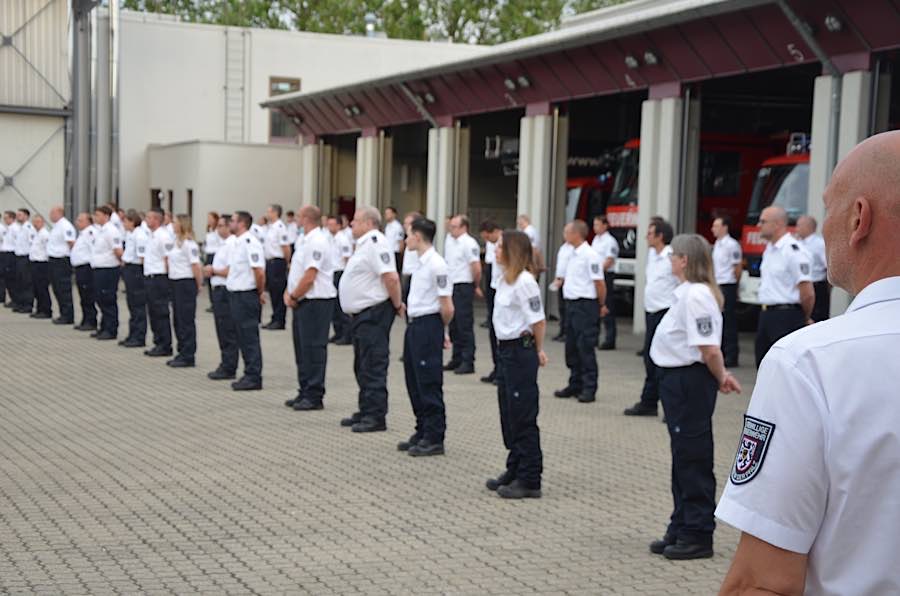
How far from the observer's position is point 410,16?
6600 cm

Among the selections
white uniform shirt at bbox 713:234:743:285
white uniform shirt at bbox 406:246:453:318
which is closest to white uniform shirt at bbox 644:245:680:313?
white uniform shirt at bbox 406:246:453:318

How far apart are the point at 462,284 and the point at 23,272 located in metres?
→ 12.5

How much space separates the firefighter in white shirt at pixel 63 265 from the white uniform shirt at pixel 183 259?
631 centimetres

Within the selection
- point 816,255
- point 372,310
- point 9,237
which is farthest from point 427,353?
point 9,237

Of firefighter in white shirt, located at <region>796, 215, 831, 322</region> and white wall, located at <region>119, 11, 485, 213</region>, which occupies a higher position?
white wall, located at <region>119, 11, 485, 213</region>

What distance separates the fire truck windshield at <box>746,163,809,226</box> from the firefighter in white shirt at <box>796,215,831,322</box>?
2844 mm

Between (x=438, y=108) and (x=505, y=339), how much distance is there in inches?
740

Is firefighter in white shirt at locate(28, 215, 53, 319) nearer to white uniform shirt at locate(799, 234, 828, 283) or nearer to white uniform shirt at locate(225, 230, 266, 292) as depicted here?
white uniform shirt at locate(225, 230, 266, 292)

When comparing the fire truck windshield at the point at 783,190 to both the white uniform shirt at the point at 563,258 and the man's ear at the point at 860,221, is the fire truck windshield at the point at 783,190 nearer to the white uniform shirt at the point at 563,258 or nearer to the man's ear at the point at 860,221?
the white uniform shirt at the point at 563,258

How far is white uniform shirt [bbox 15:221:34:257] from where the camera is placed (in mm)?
24969

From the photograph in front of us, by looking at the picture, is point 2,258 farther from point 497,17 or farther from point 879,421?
Result: point 497,17

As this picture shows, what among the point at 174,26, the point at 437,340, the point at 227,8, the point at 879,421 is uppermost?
the point at 227,8

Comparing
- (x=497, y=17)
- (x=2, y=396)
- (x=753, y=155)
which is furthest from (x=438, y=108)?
(x=497, y=17)

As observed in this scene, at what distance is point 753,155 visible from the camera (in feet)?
77.9
